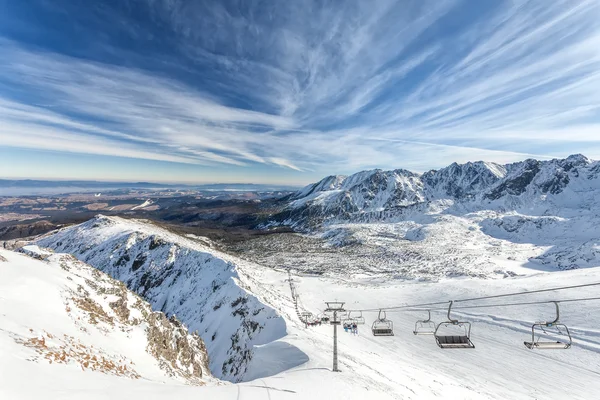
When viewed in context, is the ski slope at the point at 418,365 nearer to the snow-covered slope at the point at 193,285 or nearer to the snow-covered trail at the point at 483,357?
the snow-covered trail at the point at 483,357

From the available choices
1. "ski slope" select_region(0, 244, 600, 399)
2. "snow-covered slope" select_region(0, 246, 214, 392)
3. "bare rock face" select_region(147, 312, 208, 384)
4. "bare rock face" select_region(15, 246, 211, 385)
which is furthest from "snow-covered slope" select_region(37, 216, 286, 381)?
"snow-covered slope" select_region(0, 246, 214, 392)

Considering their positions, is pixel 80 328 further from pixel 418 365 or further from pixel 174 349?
pixel 418 365

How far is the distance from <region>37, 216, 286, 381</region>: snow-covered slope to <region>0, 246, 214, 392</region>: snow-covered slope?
6252 mm

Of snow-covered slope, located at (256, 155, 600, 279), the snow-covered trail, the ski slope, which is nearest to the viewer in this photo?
the ski slope

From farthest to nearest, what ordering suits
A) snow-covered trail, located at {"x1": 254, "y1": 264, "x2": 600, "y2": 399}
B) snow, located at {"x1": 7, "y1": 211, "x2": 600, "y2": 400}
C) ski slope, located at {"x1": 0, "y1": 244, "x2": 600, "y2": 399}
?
snow-covered trail, located at {"x1": 254, "y1": 264, "x2": 600, "y2": 399} → snow, located at {"x1": 7, "y1": 211, "x2": 600, "y2": 400} → ski slope, located at {"x1": 0, "y1": 244, "x2": 600, "y2": 399}

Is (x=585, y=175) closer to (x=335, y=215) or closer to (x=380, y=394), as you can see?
(x=335, y=215)

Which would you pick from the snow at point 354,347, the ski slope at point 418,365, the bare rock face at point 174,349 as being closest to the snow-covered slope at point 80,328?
the bare rock face at point 174,349

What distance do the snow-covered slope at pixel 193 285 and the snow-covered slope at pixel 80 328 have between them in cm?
→ 625

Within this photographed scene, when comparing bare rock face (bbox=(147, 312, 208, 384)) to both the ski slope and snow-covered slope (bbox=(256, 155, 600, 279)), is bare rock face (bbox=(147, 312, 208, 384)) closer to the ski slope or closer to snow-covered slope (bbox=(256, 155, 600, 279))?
the ski slope

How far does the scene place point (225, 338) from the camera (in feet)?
98.6

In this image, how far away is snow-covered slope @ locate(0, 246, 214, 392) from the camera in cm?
942

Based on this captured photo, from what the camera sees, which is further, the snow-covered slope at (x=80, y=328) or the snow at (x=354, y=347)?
the snow at (x=354, y=347)

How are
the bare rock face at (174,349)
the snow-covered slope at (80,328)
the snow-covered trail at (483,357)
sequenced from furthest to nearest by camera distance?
1. the snow-covered trail at (483,357)
2. the bare rock face at (174,349)
3. the snow-covered slope at (80,328)

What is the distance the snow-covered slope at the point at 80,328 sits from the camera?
9422 millimetres
